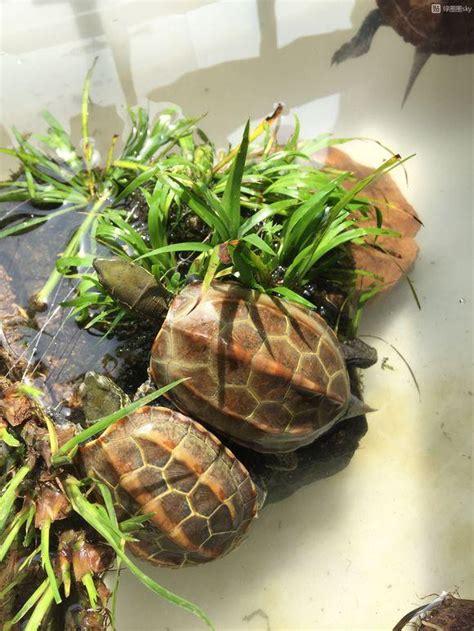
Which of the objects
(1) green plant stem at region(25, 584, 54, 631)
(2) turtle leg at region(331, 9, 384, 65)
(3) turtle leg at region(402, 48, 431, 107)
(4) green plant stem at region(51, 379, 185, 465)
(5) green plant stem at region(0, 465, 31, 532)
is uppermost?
(2) turtle leg at region(331, 9, 384, 65)

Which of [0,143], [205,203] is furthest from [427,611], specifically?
[0,143]

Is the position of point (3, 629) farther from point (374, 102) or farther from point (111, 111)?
point (374, 102)

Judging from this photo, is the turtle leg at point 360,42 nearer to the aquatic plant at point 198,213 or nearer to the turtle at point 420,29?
the turtle at point 420,29

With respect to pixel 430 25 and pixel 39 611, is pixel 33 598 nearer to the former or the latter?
pixel 39 611

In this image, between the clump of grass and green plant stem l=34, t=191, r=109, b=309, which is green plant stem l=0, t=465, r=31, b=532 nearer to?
the clump of grass

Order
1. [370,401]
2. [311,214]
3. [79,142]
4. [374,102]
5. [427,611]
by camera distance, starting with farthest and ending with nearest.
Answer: [374,102], [79,142], [370,401], [427,611], [311,214]

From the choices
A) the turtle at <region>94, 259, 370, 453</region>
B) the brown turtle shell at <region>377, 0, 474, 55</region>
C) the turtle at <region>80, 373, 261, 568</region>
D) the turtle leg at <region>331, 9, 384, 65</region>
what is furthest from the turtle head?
the brown turtle shell at <region>377, 0, 474, 55</region>
